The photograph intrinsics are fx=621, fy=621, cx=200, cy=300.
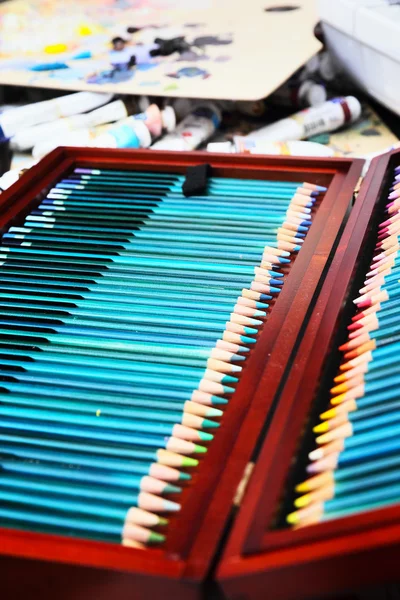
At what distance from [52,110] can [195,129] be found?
256 mm

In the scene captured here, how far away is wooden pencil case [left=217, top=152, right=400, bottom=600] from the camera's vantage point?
0.30 meters

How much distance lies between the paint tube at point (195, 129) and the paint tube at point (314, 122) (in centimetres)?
8

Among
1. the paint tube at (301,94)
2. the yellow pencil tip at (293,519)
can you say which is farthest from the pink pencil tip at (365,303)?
the paint tube at (301,94)

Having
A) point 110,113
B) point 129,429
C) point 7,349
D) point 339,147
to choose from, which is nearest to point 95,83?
point 110,113

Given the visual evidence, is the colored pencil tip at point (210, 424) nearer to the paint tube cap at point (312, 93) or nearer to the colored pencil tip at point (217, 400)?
the colored pencil tip at point (217, 400)

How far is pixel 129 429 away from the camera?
41 centimetres

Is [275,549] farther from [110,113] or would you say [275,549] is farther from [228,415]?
[110,113]

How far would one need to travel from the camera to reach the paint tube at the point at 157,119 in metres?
1.04

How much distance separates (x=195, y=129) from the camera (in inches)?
42.7

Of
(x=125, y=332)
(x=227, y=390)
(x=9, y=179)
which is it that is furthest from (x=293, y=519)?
(x=9, y=179)

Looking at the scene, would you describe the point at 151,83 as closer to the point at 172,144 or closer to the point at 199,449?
the point at 172,144

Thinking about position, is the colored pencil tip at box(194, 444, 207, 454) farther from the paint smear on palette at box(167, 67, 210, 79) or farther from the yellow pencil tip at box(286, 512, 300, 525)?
the paint smear on palette at box(167, 67, 210, 79)

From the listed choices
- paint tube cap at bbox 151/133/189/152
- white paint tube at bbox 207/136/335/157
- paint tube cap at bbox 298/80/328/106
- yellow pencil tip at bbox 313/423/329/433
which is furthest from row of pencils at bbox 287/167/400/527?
paint tube cap at bbox 298/80/328/106

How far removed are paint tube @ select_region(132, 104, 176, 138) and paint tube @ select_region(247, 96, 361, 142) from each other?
0.46ft
